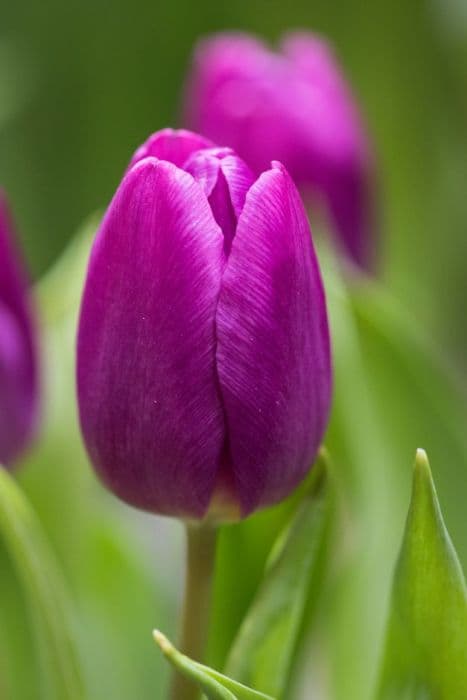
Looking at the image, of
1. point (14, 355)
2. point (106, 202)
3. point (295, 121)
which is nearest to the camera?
point (14, 355)

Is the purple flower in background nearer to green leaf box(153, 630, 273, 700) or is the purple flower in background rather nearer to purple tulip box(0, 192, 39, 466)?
purple tulip box(0, 192, 39, 466)

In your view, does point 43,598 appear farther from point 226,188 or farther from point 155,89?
point 155,89

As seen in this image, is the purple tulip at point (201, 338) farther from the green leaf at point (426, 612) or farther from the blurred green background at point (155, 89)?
the blurred green background at point (155, 89)

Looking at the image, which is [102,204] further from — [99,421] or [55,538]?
[99,421]

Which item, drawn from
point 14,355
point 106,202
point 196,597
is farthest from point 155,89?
point 196,597

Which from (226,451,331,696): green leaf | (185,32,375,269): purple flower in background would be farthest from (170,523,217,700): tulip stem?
(185,32,375,269): purple flower in background

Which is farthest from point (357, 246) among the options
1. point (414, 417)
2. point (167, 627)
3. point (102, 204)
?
point (102, 204)
